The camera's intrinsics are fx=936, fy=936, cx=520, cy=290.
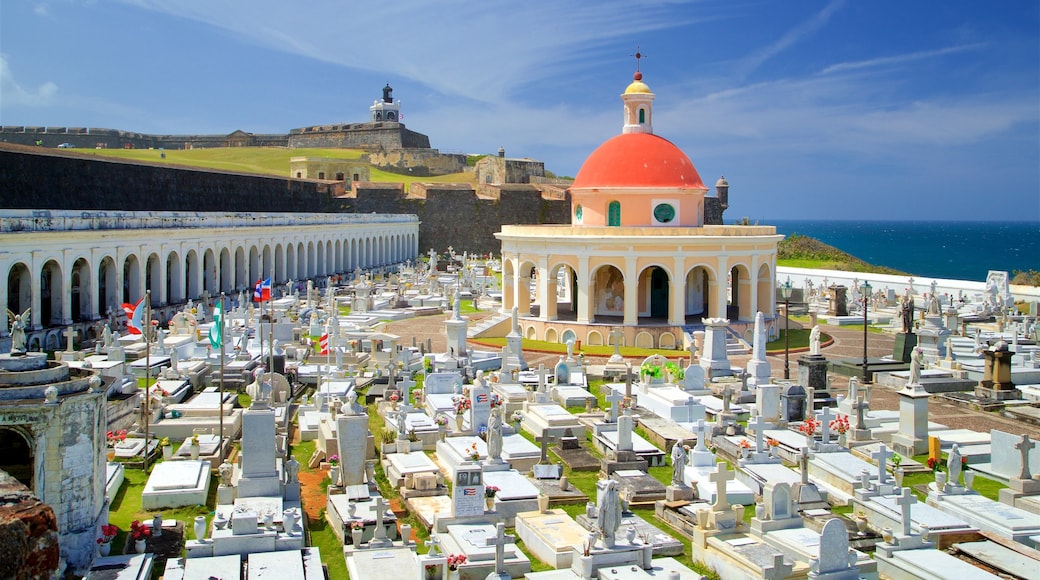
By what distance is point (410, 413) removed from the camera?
17.3m

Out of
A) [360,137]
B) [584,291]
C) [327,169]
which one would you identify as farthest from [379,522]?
[360,137]

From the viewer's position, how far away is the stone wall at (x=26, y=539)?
6.04 m

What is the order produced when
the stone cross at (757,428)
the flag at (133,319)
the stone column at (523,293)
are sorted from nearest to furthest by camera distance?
the stone cross at (757,428) → the flag at (133,319) → the stone column at (523,293)

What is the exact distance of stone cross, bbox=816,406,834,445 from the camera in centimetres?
1488

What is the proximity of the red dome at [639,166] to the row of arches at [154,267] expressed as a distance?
14318mm

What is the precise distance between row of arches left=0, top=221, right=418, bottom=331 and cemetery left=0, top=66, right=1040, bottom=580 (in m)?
1.72

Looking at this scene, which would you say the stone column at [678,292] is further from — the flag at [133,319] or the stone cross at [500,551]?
the stone cross at [500,551]

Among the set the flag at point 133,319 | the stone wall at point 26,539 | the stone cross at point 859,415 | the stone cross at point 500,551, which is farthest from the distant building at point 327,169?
the stone wall at point 26,539

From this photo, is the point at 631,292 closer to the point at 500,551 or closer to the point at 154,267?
the point at 154,267

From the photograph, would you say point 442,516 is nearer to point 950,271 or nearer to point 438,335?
point 438,335

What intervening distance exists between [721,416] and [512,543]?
726 centimetres

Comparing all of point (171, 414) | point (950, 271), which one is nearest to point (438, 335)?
point (171, 414)

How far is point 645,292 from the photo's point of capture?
30.0 meters

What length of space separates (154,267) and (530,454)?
21066 mm
